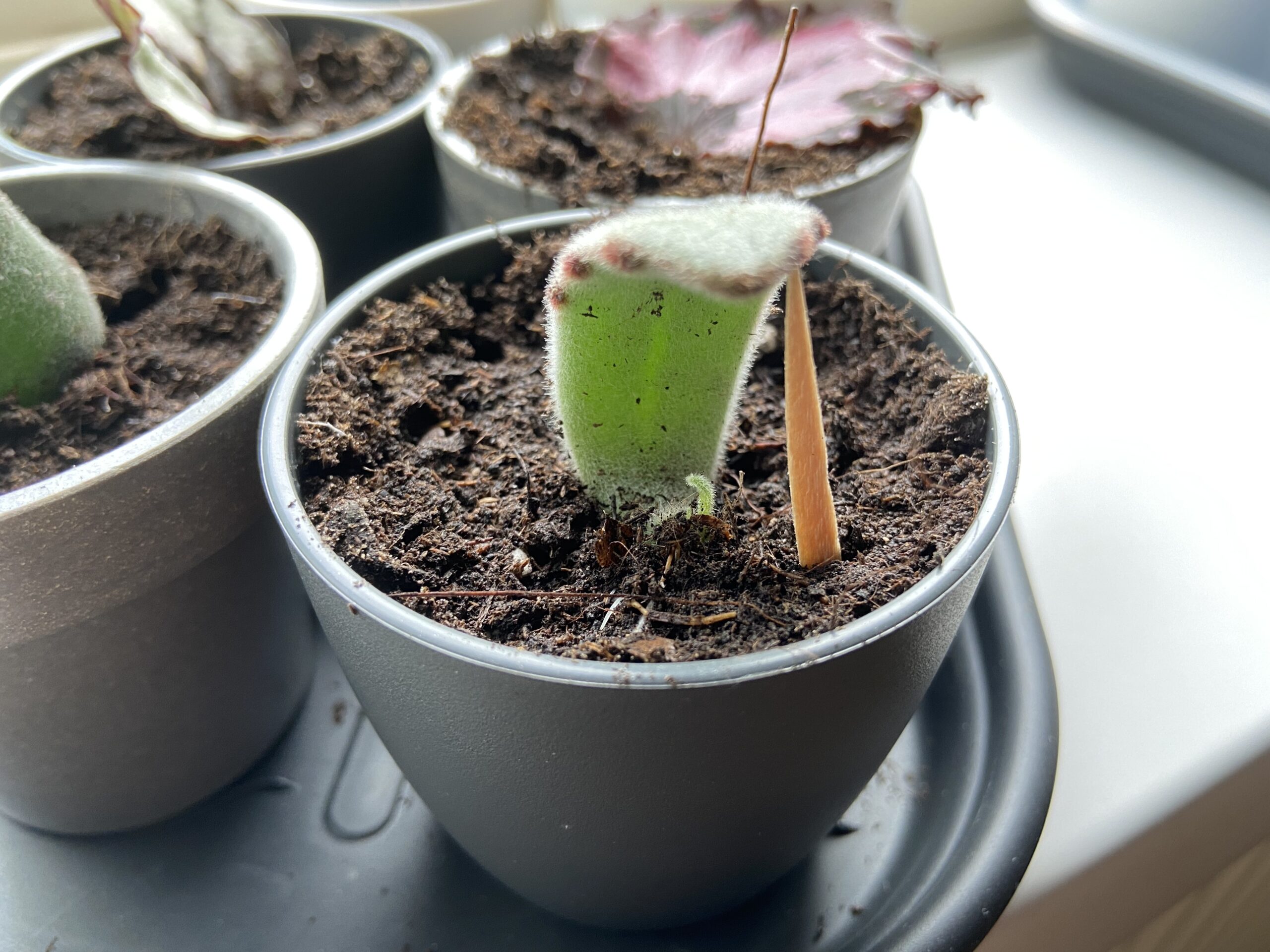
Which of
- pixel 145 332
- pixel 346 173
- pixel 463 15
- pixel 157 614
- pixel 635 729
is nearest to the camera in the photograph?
pixel 635 729

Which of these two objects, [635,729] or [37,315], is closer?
[635,729]

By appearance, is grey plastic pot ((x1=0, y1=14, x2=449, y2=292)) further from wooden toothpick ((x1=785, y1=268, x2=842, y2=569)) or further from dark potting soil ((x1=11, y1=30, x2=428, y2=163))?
wooden toothpick ((x1=785, y1=268, x2=842, y2=569))

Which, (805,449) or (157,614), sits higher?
(805,449)

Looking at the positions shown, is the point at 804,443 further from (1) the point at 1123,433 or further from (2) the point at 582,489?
(1) the point at 1123,433

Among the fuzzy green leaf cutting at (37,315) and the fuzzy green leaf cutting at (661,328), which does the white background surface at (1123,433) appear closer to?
the fuzzy green leaf cutting at (661,328)

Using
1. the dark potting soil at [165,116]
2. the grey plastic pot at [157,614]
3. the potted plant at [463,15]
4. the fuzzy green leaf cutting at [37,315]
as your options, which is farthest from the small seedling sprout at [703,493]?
the potted plant at [463,15]

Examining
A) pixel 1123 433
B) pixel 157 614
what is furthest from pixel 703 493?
pixel 1123 433
